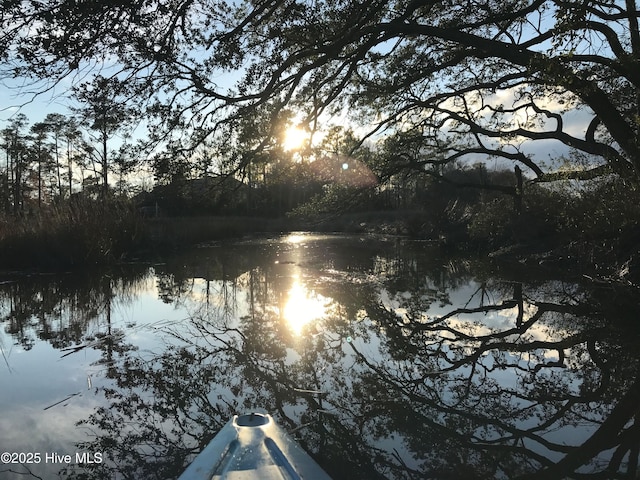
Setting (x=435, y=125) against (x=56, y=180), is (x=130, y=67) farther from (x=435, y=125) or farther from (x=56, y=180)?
(x=56, y=180)

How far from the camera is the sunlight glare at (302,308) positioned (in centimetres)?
631

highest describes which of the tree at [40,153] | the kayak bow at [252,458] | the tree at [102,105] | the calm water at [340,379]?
the tree at [40,153]

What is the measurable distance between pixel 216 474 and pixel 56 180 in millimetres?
41344

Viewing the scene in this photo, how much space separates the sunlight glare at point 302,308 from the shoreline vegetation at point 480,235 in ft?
14.5

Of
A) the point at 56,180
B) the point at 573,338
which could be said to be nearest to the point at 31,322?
the point at 573,338

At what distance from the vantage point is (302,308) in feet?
23.8

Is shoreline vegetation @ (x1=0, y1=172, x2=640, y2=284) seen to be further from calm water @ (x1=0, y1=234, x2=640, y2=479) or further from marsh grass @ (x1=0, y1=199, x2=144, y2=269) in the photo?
calm water @ (x1=0, y1=234, x2=640, y2=479)

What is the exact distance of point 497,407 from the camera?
11.7 ft

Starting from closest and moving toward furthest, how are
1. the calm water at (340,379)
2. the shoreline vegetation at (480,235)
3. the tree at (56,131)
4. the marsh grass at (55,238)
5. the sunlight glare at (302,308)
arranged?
the calm water at (340,379) < the sunlight glare at (302,308) < the shoreline vegetation at (480,235) < the marsh grass at (55,238) < the tree at (56,131)

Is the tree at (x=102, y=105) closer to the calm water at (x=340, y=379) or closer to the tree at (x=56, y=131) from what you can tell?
the calm water at (x=340, y=379)

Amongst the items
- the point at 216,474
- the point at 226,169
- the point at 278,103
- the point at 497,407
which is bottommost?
the point at 497,407

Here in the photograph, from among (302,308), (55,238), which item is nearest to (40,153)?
(55,238)

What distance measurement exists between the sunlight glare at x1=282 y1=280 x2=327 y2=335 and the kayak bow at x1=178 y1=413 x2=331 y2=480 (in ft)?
11.6

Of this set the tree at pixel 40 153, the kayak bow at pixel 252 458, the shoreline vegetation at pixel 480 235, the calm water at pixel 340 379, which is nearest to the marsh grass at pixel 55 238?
the shoreline vegetation at pixel 480 235
